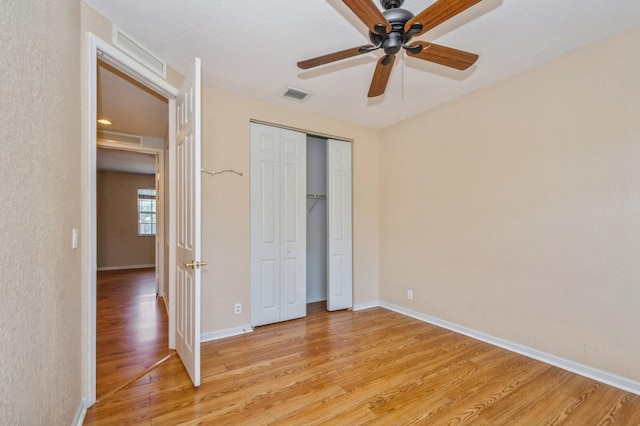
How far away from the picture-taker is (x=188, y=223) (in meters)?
2.36

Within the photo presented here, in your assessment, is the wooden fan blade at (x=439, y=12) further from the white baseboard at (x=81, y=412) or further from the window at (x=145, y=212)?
the window at (x=145, y=212)

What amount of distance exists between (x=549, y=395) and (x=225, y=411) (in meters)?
2.28

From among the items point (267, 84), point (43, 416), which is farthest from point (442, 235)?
point (43, 416)

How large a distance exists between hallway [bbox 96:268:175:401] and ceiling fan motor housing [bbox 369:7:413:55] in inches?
116

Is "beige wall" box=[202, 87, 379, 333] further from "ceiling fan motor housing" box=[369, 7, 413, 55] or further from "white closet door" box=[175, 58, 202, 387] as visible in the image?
"ceiling fan motor housing" box=[369, 7, 413, 55]

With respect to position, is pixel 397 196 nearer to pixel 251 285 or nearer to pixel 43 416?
pixel 251 285

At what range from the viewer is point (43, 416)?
49.5 inches

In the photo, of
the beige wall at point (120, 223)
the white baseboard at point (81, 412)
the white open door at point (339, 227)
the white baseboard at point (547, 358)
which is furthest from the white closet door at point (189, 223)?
the beige wall at point (120, 223)

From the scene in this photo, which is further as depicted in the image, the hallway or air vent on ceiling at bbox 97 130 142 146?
air vent on ceiling at bbox 97 130 142 146

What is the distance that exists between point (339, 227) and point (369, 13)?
9.50ft

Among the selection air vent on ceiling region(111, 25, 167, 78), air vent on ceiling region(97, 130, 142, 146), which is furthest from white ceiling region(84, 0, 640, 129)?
air vent on ceiling region(97, 130, 142, 146)

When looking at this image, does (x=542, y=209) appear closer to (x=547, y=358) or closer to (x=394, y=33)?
(x=547, y=358)

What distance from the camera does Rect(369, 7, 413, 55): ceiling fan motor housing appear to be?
1.57m

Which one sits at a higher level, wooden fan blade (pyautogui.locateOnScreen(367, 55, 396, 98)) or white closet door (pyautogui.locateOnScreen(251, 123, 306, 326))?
wooden fan blade (pyautogui.locateOnScreen(367, 55, 396, 98))
